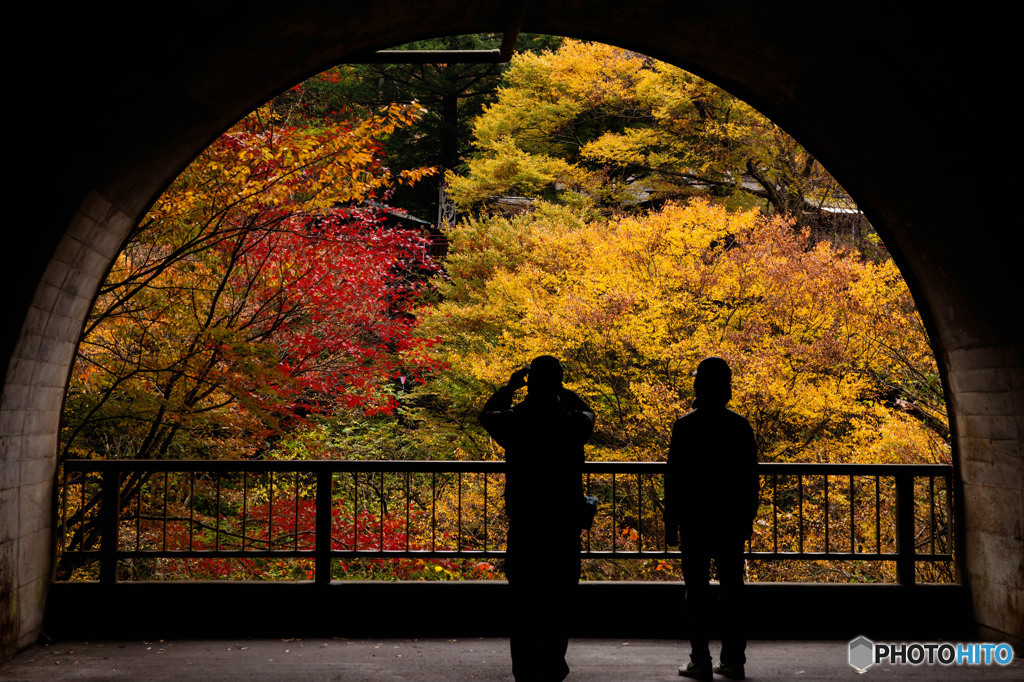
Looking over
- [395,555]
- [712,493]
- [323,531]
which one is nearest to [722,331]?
[395,555]

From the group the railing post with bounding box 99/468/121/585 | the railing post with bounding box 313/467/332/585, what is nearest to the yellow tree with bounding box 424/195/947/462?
the railing post with bounding box 313/467/332/585

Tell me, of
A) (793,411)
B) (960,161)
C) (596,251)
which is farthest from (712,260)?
(960,161)

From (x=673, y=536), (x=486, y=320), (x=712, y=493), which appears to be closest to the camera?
(x=712, y=493)

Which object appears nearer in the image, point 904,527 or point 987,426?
point 987,426

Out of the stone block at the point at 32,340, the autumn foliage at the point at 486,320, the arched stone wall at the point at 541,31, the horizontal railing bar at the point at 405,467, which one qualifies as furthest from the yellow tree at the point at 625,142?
the stone block at the point at 32,340

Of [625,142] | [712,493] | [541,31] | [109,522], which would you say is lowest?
[109,522]

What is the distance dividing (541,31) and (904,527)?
489 centimetres

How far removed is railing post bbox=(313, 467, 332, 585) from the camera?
226 inches

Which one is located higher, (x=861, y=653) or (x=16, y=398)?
(x=16, y=398)

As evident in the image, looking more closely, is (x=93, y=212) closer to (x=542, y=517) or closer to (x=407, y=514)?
(x=407, y=514)

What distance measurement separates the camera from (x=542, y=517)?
391cm

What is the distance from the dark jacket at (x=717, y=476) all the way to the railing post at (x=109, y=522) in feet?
13.9

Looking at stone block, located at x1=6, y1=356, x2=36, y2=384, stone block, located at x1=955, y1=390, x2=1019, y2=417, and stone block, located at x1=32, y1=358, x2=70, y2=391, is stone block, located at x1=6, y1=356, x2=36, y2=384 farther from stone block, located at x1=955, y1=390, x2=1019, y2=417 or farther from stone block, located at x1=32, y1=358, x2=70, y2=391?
stone block, located at x1=955, y1=390, x2=1019, y2=417

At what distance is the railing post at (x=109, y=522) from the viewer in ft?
18.7
